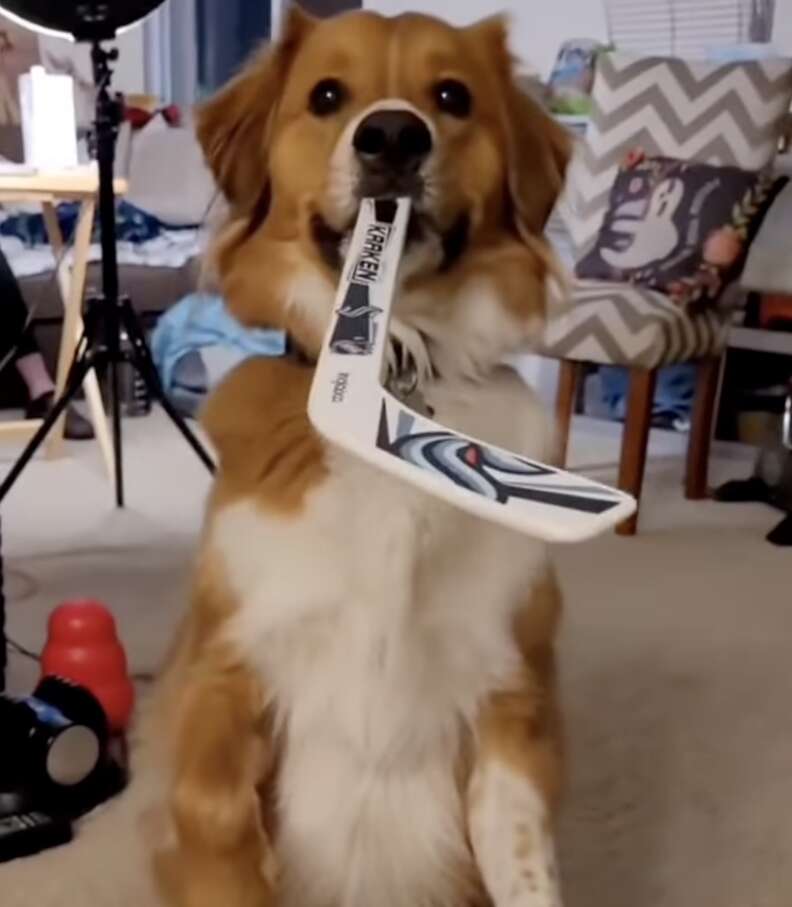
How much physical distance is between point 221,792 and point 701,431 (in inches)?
87.4

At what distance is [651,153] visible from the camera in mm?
3146

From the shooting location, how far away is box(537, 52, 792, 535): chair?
279 cm

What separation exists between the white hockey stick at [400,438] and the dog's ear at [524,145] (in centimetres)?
18

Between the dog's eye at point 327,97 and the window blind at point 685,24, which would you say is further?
the window blind at point 685,24

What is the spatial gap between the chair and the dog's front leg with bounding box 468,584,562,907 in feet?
5.22

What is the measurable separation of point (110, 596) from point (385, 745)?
1298mm

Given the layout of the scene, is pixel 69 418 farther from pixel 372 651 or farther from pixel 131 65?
pixel 372 651

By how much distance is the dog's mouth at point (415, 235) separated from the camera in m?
1.15

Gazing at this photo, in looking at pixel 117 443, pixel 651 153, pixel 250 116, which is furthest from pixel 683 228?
pixel 250 116

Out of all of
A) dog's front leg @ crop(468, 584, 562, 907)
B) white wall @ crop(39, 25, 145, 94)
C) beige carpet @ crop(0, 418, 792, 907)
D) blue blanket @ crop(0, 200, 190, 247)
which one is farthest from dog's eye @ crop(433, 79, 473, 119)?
white wall @ crop(39, 25, 145, 94)

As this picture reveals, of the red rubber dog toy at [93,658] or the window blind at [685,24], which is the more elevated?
the window blind at [685,24]

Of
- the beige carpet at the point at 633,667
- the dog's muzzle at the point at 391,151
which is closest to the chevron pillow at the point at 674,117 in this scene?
the beige carpet at the point at 633,667

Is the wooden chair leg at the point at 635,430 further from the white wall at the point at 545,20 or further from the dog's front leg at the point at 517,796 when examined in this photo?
the white wall at the point at 545,20

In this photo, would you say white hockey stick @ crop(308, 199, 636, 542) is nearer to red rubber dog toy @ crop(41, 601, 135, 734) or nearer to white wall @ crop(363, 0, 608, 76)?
red rubber dog toy @ crop(41, 601, 135, 734)
